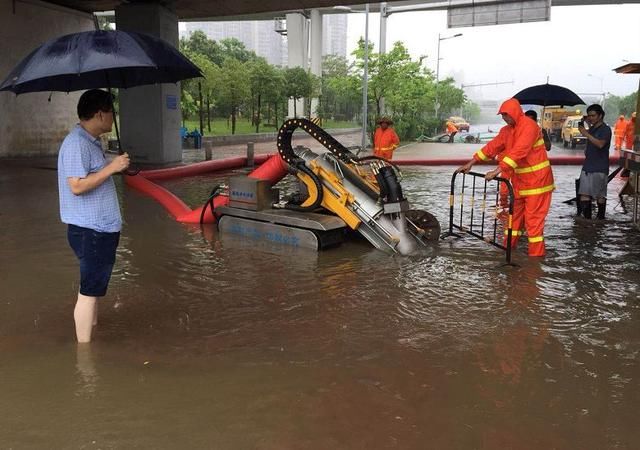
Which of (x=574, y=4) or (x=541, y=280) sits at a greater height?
(x=574, y=4)

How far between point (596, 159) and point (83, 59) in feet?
24.6

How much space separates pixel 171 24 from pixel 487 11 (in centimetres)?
939

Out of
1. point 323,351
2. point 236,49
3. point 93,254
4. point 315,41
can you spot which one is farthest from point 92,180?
point 236,49

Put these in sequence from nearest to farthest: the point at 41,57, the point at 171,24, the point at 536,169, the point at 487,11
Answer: the point at 41,57
the point at 536,169
the point at 171,24
the point at 487,11

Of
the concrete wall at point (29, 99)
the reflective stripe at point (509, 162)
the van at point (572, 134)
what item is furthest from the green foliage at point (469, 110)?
the reflective stripe at point (509, 162)

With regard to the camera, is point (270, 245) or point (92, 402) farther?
point (270, 245)

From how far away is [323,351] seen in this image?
3914 mm

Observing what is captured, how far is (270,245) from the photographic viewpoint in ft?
23.0

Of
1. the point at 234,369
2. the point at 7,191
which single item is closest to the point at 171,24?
the point at 7,191

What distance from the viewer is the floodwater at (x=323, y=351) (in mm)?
2939

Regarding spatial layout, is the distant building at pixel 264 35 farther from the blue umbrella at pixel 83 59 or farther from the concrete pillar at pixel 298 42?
the blue umbrella at pixel 83 59

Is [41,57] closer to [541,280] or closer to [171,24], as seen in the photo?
[541,280]

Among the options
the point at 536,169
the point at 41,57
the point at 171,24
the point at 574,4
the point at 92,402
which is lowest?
the point at 92,402

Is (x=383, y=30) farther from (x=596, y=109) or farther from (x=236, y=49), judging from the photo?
(x=596, y=109)
